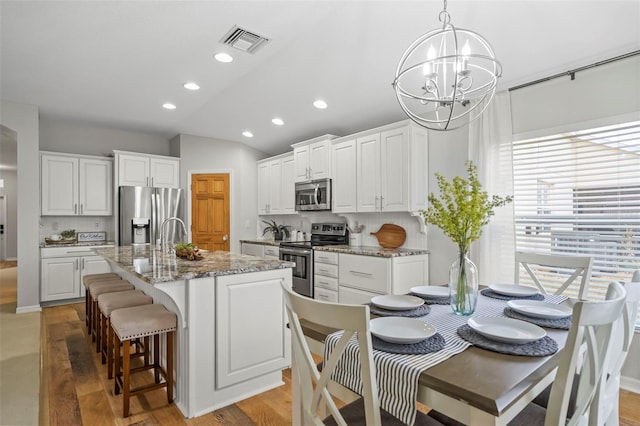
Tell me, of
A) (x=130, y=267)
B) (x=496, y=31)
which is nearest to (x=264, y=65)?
(x=496, y=31)

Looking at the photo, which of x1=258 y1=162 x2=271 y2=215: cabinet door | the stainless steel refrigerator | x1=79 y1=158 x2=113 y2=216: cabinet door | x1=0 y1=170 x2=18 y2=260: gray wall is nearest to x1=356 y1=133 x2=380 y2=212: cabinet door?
x1=258 y1=162 x2=271 y2=215: cabinet door

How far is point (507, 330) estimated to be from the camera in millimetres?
1311

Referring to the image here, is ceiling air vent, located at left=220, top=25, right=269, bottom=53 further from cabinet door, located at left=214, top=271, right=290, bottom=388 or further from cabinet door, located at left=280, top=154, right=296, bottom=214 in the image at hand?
cabinet door, located at left=280, top=154, right=296, bottom=214

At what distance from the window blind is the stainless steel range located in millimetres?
2212

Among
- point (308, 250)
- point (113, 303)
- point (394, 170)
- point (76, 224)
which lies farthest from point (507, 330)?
point (76, 224)

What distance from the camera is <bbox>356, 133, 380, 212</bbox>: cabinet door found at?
3.97 meters

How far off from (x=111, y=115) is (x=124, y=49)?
2.13 metres

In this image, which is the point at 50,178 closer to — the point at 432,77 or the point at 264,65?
the point at 264,65

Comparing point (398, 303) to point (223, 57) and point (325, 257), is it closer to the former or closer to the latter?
point (325, 257)

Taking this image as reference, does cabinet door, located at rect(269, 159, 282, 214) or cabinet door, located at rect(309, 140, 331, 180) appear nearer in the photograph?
cabinet door, located at rect(309, 140, 331, 180)

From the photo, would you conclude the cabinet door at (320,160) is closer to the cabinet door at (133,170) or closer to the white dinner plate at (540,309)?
the cabinet door at (133,170)

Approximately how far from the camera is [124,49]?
3.04m

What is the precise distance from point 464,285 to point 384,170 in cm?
249

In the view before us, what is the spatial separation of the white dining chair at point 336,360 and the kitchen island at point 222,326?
112 cm
